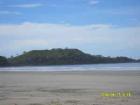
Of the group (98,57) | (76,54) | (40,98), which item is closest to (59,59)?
(76,54)

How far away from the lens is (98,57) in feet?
460

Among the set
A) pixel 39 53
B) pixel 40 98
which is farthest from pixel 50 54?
pixel 40 98

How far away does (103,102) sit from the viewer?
1358 cm

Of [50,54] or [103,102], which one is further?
[50,54]

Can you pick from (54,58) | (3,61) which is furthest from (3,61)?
(54,58)

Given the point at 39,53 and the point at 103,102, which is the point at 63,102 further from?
the point at 39,53

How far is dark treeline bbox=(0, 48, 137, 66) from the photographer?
126250mm

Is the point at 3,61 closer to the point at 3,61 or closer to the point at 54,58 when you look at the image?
the point at 3,61

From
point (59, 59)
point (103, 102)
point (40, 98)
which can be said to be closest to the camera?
point (103, 102)

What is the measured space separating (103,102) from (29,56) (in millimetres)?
122334

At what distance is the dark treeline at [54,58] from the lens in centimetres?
12625

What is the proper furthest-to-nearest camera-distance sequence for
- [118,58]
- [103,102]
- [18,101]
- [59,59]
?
[118,58] < [59,59] < [18,101] < [103,102]

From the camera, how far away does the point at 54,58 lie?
129125mm

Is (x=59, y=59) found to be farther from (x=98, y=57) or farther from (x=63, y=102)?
(x=63, y=102)
